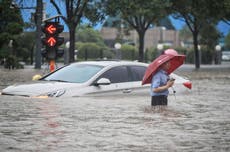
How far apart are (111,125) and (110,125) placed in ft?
0.07

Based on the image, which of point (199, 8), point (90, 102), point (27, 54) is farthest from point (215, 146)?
point (27, 54)

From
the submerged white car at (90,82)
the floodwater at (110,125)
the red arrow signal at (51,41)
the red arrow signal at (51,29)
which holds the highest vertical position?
the red arrow signal at (51,29)

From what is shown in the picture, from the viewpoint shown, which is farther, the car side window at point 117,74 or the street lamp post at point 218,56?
the street lamp post at point 218,56

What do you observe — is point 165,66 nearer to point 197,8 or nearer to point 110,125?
point 110,125

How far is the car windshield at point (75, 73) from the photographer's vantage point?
48.6 ft

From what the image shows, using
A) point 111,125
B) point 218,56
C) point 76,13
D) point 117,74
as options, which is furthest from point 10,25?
point 218,56

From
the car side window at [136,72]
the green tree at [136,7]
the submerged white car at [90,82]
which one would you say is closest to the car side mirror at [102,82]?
the submerged white car at [90,82]

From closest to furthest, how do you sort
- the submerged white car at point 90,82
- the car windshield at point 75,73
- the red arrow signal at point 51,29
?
the submerged white car at point 90,82 < the car windshield at point 75,73 < the red arrow signal at point 51,29

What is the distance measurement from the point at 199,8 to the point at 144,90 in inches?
1227

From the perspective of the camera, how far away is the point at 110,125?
34.0 ft

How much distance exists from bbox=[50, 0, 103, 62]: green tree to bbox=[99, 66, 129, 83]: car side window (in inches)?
687

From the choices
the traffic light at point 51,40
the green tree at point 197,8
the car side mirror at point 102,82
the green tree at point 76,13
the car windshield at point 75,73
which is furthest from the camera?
the green tree at point 197,8

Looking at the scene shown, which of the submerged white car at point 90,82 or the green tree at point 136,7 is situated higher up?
the green tree at point 136,7

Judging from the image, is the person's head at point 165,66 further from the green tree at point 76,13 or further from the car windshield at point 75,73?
the green tree at point 76,13
